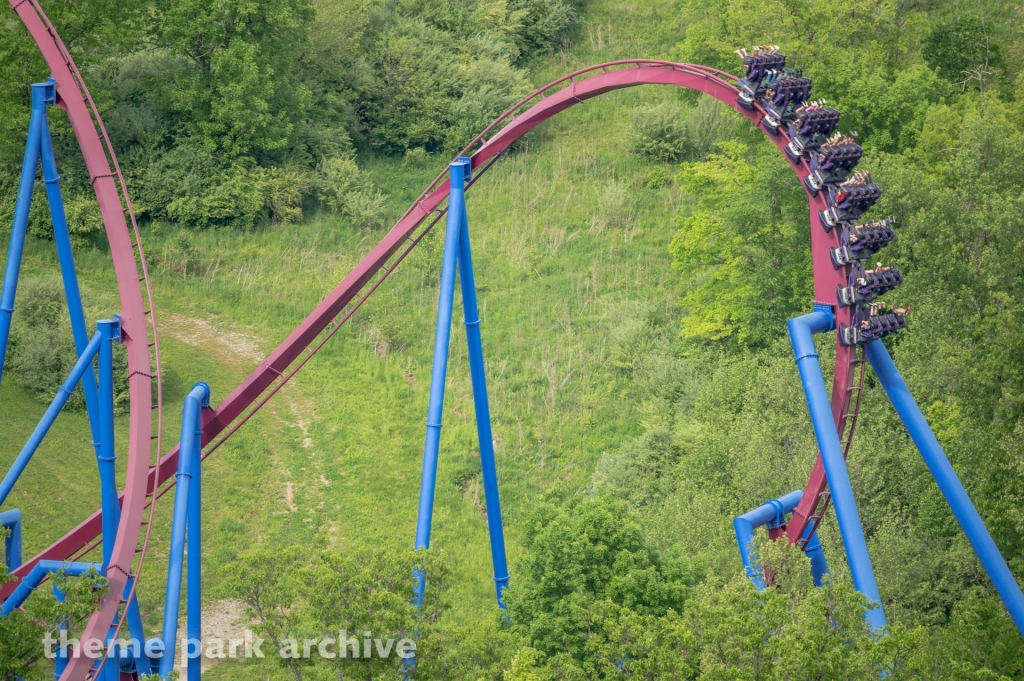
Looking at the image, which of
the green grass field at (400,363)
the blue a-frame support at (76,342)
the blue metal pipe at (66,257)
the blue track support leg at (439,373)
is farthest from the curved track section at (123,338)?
the green grass field at (400,363)

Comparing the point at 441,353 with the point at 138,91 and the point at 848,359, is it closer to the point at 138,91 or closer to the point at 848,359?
the point at 848,359

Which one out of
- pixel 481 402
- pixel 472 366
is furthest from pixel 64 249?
pixel 481 402

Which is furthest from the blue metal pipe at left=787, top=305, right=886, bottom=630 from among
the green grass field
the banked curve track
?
the green grass field

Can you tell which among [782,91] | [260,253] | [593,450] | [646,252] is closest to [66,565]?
[782,91]

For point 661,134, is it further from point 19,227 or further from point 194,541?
point 194,541

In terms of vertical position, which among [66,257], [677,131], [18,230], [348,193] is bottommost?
[66,257]

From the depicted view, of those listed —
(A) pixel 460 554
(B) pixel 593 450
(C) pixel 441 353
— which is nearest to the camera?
(C) pixel 441 353
